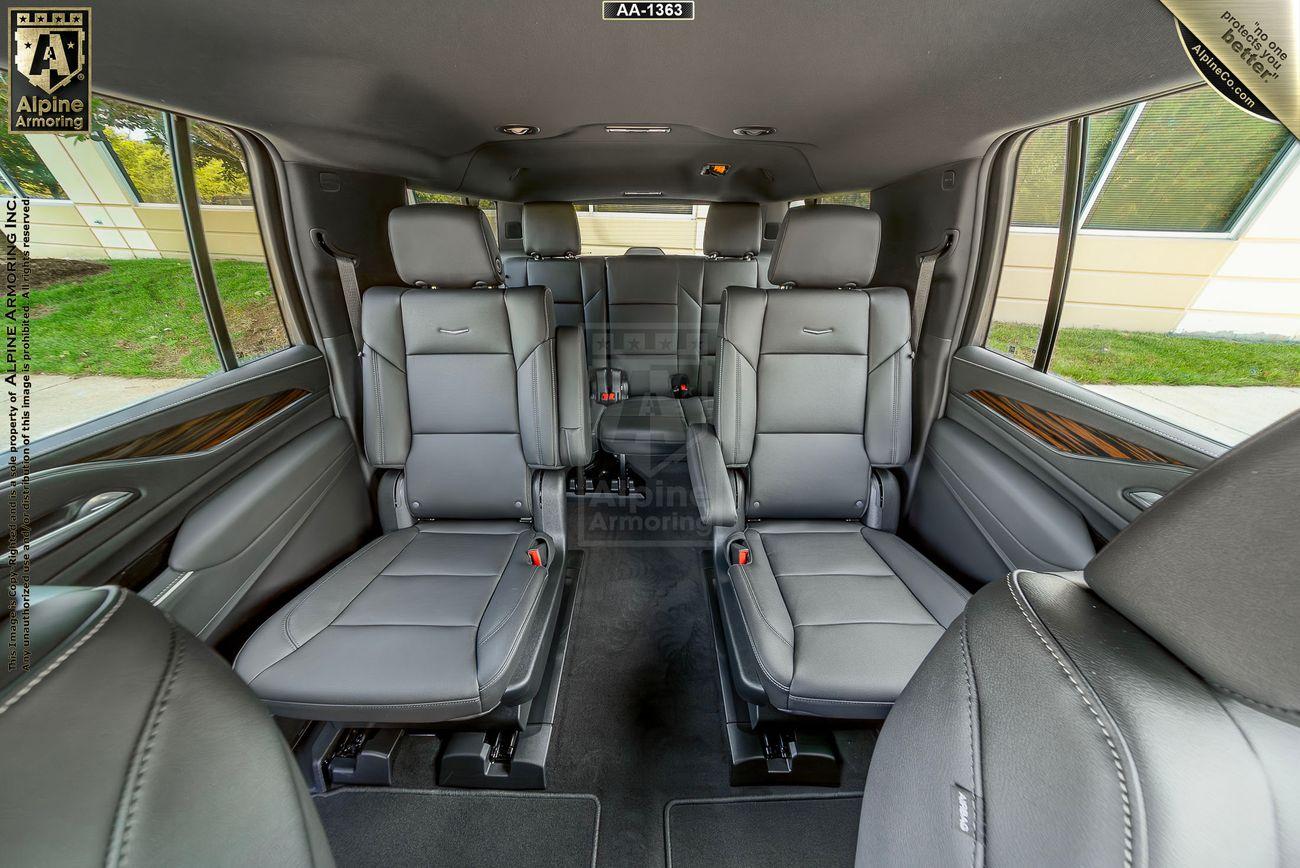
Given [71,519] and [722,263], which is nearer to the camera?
[71,519]

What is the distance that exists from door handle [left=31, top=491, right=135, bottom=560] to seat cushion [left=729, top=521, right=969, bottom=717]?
159 centimetres

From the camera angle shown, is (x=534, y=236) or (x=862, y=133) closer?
(x=862, y=133)

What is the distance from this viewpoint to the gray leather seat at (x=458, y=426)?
61.6 inches

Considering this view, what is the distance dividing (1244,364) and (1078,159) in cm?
90

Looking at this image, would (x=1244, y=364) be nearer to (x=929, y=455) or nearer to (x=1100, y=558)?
(x=929, y=455)

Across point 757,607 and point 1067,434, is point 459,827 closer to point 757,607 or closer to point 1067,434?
point 757,607

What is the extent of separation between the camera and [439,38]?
4.21 ft

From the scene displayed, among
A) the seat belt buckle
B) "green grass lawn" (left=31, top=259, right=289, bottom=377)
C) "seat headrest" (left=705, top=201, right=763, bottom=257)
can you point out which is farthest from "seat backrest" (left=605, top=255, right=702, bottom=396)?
"green grass lawn" (left=31, top=259, right=289, bottom=377)

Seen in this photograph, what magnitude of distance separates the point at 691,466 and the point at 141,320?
5.72 feet

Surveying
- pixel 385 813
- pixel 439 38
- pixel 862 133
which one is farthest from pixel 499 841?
pixel 862 133

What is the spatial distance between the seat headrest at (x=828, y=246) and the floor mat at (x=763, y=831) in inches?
68.9

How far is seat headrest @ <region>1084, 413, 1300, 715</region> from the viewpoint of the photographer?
374 millimetres

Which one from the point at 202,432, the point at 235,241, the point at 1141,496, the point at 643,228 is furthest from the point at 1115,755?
the point at 643,228

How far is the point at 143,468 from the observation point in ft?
4.14
